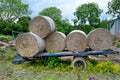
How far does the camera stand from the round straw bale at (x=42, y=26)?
7691 mm

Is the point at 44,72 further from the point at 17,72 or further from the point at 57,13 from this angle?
the point at 57,13

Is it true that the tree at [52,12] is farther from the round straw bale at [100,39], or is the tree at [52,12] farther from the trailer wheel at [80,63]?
the trailer wheel at [80,63]

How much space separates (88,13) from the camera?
136 ft

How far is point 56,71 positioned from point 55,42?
136cm

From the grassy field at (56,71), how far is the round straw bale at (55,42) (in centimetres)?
48

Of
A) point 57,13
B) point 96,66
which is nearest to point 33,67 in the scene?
point 96,66

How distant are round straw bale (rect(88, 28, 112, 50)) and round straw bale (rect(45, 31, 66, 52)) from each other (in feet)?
3.05

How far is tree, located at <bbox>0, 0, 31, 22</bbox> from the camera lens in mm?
39906

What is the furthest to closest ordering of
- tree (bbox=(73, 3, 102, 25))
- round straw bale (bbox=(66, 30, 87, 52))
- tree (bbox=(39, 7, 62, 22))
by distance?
tree (bbox=(39, 7, 62, 22)) < tree (bbox=(73, 3, 102, 25)) < round straw bale (bbox=(66, 30, 87, 52))

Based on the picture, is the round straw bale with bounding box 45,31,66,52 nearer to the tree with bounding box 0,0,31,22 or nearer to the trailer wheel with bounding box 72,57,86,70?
the trailer wheel with bounding box 72,57,86,70

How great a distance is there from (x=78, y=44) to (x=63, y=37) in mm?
620

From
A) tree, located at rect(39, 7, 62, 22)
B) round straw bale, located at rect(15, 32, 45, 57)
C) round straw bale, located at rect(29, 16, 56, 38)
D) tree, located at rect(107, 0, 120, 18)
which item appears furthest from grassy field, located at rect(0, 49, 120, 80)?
tree, located at rect(39, 7, 62, 22)

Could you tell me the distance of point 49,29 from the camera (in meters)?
7.66

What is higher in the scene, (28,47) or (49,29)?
(49,29)
